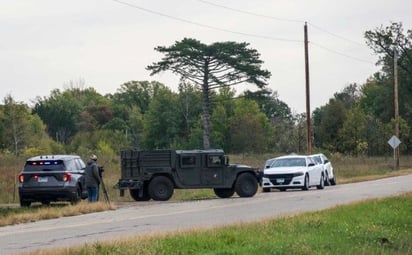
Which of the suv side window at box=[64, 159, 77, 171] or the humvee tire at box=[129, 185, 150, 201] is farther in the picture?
the humvee tire at box=[129, 185, 150, 201]

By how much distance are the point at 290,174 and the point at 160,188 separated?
785 centimetres

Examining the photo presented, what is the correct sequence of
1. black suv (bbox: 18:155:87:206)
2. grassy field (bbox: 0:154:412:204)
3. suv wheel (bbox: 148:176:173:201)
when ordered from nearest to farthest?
black suv (bbox: 18:155:87:206) < suv wheel (bbox: 148:176:173:201) < grassy field (bbox: 0:154:412:204)

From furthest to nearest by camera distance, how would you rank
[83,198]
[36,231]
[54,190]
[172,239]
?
[83,198] → [54,190] → [36,231] → [172,239]

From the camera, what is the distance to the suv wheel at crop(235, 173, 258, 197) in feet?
98.7

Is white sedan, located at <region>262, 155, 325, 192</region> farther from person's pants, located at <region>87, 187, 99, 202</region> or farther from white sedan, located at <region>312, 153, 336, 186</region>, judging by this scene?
person's pants, located at <region>87, 187, 99, 202</region>

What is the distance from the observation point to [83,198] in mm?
26844

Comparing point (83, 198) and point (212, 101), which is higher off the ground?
point (212, 101)

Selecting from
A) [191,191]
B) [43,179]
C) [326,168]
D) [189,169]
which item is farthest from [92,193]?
[326,168]

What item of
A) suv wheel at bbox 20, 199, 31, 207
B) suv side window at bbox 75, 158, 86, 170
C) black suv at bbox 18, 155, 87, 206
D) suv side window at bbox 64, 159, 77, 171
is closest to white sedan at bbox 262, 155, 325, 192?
suv side window at bbox 75, 158, 86, 170

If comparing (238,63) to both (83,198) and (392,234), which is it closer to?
(83,198)

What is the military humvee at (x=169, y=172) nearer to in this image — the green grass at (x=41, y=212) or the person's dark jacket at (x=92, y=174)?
the person's dark jacket at (x=92, y=174)

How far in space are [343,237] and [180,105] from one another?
73009 millimetres

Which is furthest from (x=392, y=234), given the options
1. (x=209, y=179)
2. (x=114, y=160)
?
(x=114, y=160)

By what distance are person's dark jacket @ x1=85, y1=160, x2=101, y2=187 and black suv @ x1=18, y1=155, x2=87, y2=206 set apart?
36 cm
